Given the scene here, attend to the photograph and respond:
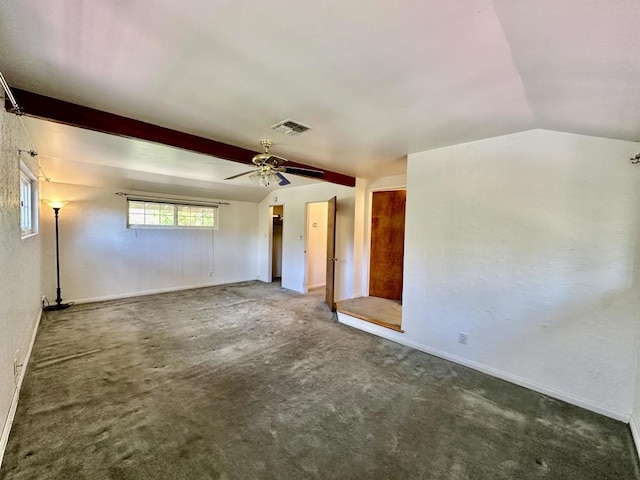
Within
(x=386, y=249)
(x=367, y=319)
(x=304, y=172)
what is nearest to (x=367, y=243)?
(x=386, y=249)

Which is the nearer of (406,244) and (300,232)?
(406,244)

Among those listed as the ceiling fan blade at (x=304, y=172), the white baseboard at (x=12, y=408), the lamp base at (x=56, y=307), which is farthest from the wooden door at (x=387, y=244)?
the lamp base at (x=56, y=307)

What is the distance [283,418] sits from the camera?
6.97 ft

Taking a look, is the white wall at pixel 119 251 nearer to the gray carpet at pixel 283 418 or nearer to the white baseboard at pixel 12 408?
the gray carpet at pixel 283 418

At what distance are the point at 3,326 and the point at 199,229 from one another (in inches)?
192

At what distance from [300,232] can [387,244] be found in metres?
2.12

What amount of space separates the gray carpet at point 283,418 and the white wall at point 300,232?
1.94 metres

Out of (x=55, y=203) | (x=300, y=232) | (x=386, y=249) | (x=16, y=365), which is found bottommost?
(x=16, y=365)

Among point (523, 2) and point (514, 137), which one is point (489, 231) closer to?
point (514, 137)

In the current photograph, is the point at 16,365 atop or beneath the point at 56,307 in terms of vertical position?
atop

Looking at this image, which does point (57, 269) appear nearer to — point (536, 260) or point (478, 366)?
point (478, 366)

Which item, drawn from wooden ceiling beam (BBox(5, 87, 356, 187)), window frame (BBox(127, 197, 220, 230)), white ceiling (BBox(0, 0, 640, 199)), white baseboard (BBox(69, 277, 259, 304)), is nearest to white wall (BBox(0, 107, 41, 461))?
wooden ceiling beam (BBox(5, 87, 356, 187))

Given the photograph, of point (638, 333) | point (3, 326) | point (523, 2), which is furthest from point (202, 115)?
point (638, 333)

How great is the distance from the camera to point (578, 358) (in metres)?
2.38
